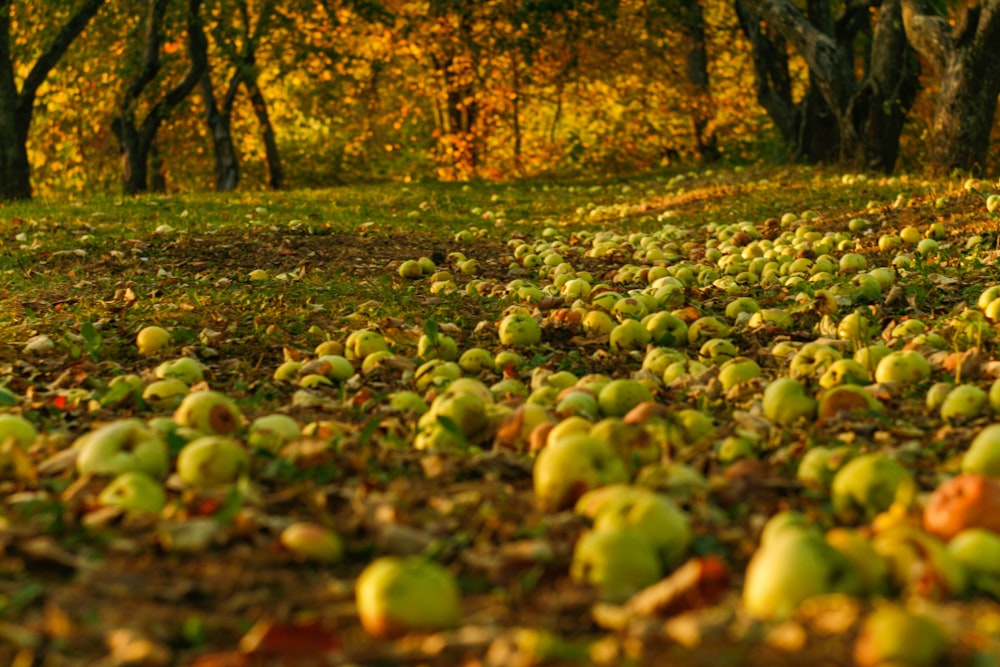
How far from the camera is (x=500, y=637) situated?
204cm

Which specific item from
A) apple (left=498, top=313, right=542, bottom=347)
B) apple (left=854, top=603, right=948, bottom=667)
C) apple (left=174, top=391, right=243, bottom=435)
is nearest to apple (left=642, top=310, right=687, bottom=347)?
apple (left=498, top=313, right=542, bottom=347)

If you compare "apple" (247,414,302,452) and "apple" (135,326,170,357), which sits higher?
"apple" (135,326,170,357)

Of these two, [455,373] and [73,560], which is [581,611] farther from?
[455,373]

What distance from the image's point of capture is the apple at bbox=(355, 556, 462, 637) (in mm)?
2116

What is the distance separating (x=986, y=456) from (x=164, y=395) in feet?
10.1

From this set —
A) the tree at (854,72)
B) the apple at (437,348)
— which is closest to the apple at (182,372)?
the apple at (437,348)

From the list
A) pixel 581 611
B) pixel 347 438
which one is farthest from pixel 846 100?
pixel 581 611

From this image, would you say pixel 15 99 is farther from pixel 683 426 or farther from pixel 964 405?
pixel 964 405

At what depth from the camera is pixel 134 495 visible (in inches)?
109

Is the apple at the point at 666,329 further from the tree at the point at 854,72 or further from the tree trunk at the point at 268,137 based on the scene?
the tree trunk at the point at 268,137

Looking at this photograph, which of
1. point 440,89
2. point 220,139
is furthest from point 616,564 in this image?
point 440,89

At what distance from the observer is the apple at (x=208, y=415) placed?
3.59 metres

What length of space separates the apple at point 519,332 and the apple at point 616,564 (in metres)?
3.28

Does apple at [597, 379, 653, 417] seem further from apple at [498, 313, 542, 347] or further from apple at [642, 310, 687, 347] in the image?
apple at [498, 313, 542, 347]
